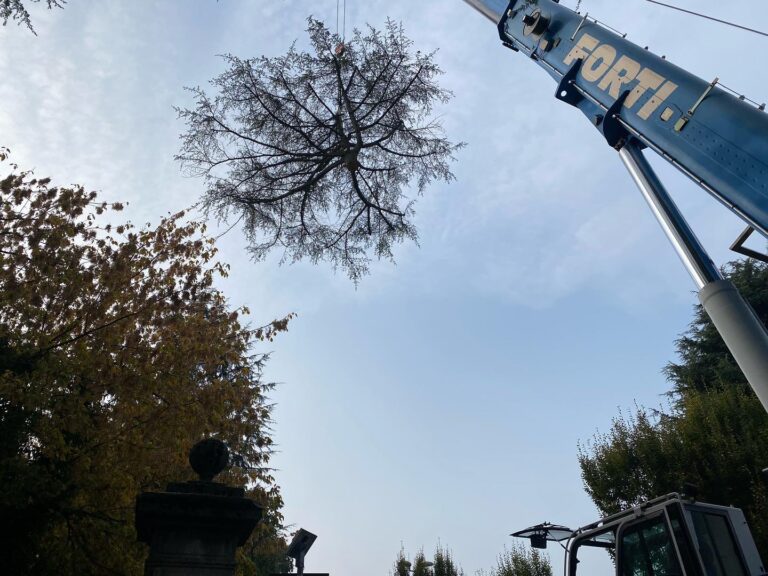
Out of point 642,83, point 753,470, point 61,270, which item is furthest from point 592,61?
point 753,470

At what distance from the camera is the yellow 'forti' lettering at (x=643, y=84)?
20.5 feet

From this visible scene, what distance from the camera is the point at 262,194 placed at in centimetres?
978

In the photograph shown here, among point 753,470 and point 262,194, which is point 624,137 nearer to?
point 262,194

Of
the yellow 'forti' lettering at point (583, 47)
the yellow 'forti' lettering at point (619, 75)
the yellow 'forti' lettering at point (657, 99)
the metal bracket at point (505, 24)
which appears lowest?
the yellow 'forti' lettering at point (657, 99)

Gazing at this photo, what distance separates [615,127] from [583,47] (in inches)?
58.4

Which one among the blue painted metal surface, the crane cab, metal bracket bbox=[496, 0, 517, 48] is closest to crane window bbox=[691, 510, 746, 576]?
the crane cab

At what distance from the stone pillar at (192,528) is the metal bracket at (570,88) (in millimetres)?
6716

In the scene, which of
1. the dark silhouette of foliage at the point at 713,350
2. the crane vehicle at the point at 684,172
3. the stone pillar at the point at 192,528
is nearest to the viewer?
the stone pillar at the point at 192,528

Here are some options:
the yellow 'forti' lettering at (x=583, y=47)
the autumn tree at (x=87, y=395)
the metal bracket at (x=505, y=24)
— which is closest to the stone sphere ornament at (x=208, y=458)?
the autumn tree at (x=87, y=395)

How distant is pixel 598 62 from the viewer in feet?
23.9

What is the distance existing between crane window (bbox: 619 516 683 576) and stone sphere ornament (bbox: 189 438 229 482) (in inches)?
179

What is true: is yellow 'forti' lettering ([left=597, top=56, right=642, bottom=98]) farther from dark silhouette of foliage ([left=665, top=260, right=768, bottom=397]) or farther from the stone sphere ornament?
dark silhouette of foliage ([left=665, top=260, right=768, bottom=397])

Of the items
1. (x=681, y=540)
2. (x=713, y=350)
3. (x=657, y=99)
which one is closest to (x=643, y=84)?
(x=657, y=99)

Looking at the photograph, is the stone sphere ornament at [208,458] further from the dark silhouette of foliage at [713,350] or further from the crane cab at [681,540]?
the dark silhouette of foliage at [713,350]
